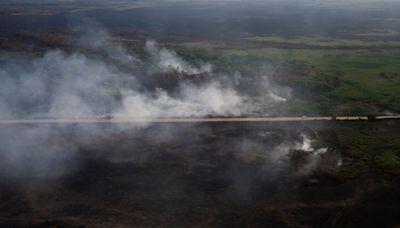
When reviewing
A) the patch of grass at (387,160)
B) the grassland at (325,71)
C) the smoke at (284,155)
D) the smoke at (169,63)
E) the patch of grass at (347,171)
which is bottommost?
the patch of grass at (387,160)

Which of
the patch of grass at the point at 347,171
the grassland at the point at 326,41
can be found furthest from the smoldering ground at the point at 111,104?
the grassland at the point at 326,41

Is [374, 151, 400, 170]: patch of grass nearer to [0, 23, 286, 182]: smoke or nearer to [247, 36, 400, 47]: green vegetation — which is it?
[0, 23, 286, 182]: smoke

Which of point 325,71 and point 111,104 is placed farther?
point 325,71

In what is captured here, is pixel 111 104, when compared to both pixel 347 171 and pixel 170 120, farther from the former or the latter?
pixel 347 171

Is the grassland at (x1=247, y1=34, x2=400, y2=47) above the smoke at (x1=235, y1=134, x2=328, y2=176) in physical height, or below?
above

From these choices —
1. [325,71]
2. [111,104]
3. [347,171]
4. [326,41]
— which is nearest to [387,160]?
[347,171]

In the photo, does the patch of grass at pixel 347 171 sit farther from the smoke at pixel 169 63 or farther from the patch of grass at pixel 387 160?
the smoke at pixel 169 63

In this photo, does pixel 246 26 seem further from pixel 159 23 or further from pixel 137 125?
pixel 137 125

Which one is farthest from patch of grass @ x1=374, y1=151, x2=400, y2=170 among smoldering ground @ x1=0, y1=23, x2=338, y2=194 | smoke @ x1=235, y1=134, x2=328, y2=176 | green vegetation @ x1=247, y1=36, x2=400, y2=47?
green vegetation @ x1=247, y1=36, x2=400, y2=47
